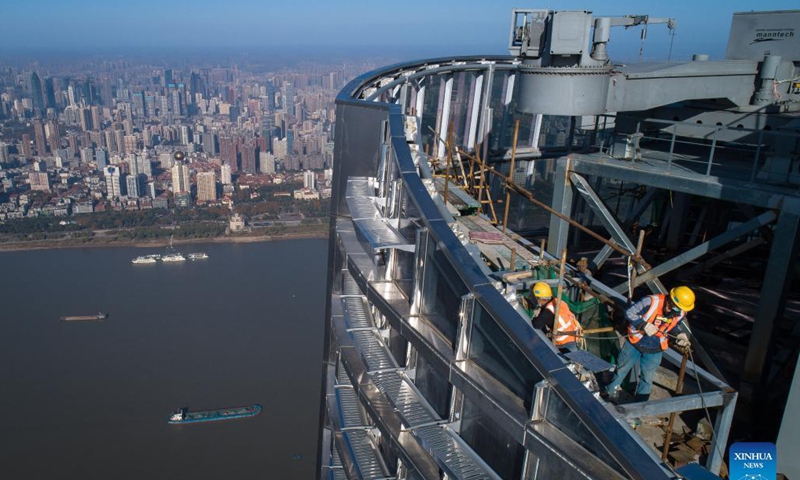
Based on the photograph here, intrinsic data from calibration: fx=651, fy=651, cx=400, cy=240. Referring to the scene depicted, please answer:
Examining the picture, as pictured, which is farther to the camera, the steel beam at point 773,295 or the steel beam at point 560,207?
the steel beam at point 560,207

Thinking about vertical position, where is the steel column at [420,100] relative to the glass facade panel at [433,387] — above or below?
above

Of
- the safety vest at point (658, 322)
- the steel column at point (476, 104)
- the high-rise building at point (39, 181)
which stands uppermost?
the steel column at point (476, 104)

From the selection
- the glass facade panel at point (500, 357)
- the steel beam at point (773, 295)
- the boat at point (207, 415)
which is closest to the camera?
the glass facade panel at point (500, 357)

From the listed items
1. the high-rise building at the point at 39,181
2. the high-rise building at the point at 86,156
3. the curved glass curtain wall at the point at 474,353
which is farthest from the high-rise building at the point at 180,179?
the curved glass curtain wall at the point at 474,353

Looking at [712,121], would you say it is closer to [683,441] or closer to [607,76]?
[607,76]

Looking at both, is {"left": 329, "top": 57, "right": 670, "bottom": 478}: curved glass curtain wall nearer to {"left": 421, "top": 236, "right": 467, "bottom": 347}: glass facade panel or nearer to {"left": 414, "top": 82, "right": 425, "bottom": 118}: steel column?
{"left": 421, "top": 236, "right": 467, "bottom": 347}: glass facade panel

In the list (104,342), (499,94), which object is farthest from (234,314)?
(499,94)

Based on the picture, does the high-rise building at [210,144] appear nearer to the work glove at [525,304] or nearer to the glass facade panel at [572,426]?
the work glove at [525,304]

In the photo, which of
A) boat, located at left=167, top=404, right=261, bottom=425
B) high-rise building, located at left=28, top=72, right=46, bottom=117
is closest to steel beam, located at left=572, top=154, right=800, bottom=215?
boat, located at left=167, top=404, right=261, bottom=425
